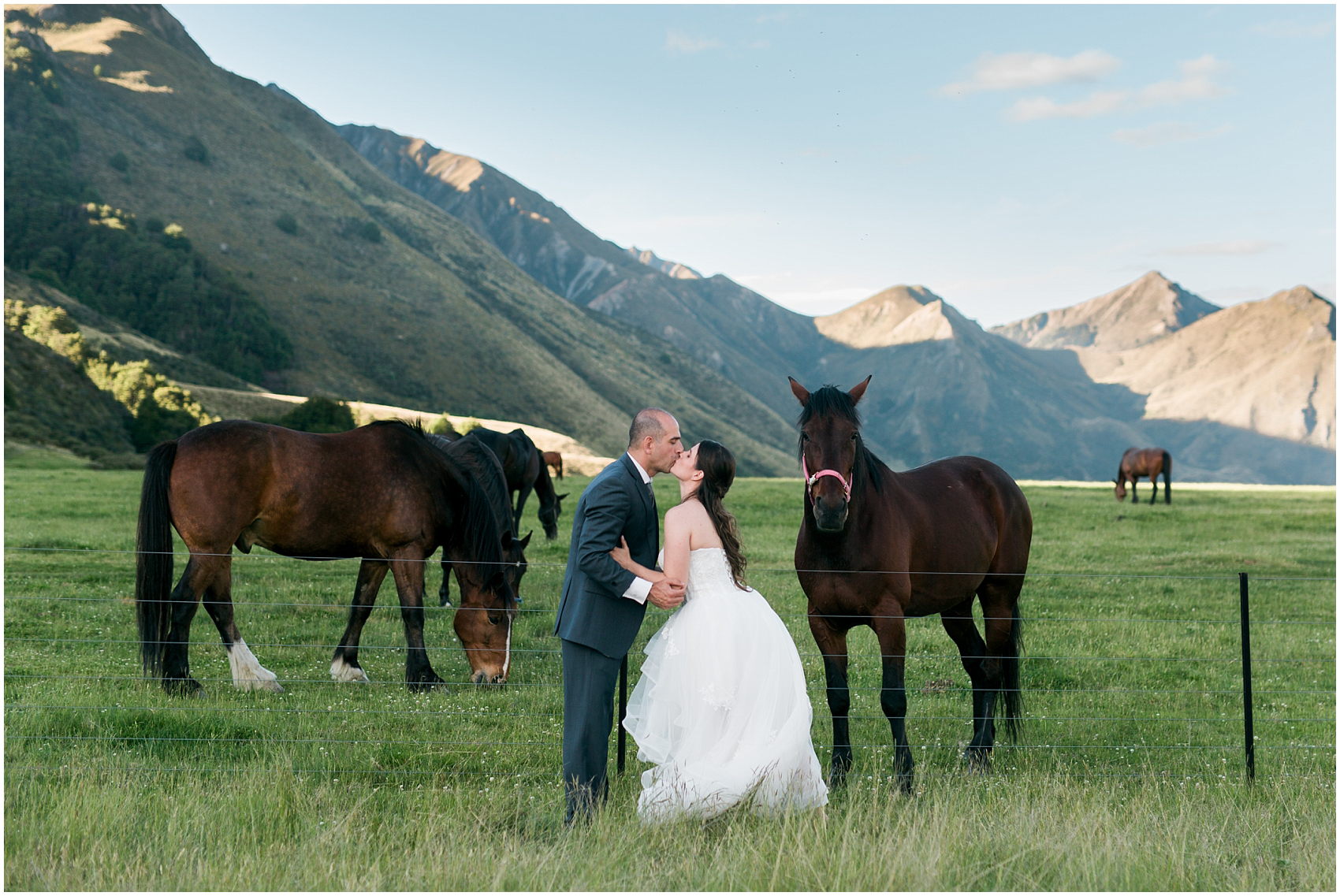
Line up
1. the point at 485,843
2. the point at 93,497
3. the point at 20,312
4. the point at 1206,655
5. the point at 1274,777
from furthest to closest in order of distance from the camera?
the point at 20,312 < the point at 93,497 < the point at 1206,655 < the point at 1274,777 < the point at 485,843

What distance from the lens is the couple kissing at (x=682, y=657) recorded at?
4672 mm

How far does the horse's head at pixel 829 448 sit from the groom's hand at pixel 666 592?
1.02 m

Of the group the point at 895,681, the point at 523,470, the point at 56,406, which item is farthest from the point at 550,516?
the point at 56,406

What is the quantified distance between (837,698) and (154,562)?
6.12m

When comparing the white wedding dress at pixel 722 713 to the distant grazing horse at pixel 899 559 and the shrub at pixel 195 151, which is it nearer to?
the distant grazing horse at pixel 899 559

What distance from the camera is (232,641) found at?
808 centimetres

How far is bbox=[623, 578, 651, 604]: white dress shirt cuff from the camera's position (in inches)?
182

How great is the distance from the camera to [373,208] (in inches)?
5645

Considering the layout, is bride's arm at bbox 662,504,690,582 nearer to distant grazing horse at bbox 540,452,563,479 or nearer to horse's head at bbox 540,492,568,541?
horse's head at bbox 540,492,568,541

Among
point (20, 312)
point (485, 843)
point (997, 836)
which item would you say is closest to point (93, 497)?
point (485, 843)

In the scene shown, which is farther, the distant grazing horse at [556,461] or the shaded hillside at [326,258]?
the shaded hillside at [326,258]

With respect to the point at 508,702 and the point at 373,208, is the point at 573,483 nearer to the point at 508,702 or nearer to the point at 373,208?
the point at 508,702

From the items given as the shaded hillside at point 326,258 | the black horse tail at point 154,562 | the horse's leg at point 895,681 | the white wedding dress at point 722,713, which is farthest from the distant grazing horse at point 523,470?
the shaded hillside at point 326,258

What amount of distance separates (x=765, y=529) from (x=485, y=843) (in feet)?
66.2
